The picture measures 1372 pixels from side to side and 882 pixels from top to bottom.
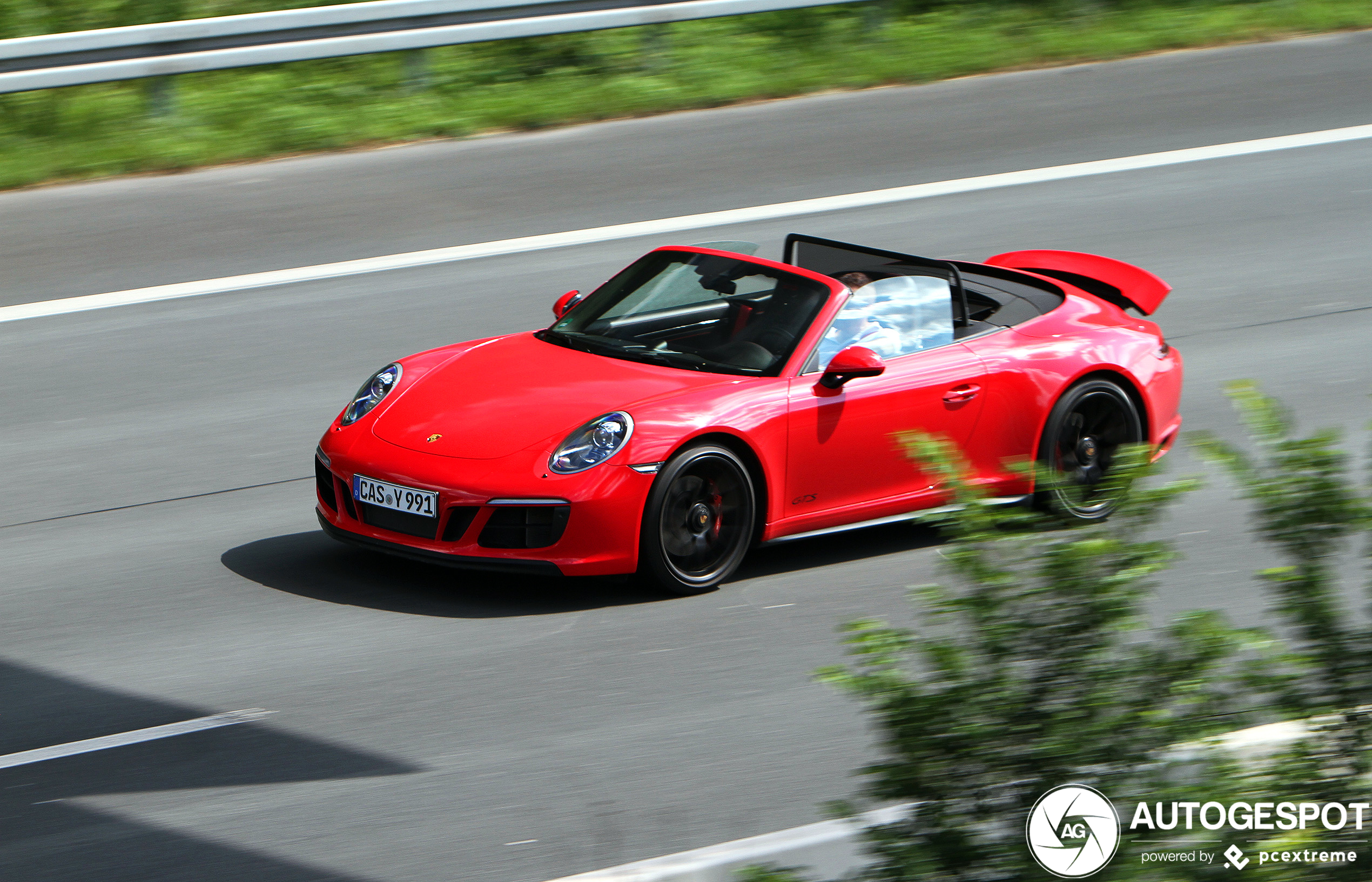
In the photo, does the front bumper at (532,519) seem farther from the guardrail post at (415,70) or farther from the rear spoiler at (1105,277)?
the guardrail post at (415,70)

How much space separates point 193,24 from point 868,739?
9669 mm

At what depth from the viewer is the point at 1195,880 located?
9.73 feet

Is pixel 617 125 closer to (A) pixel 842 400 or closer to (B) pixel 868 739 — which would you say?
(A) pixel 842 400

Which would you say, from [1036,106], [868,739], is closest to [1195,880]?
[868,739]

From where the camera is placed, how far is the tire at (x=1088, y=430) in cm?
773

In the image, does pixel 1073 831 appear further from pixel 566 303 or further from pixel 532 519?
pixel 566 303

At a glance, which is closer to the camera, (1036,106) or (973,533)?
(973,533)

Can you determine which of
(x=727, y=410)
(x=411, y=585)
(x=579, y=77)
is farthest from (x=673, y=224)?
(x=411, y=585)

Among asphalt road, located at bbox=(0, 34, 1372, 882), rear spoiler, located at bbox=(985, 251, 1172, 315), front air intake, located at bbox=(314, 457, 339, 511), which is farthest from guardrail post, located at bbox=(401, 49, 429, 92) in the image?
front air intake, located at bbox=(314, 457, 339, 511)

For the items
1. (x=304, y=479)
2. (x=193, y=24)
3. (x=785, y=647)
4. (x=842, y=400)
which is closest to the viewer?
(x=785, y=647)

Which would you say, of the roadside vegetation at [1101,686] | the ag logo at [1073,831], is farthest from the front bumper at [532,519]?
the ag logo at [1073,831]

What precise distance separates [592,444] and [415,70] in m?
8.06

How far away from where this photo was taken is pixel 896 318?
24.8 feet

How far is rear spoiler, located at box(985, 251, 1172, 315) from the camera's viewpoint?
8367 millimetres
